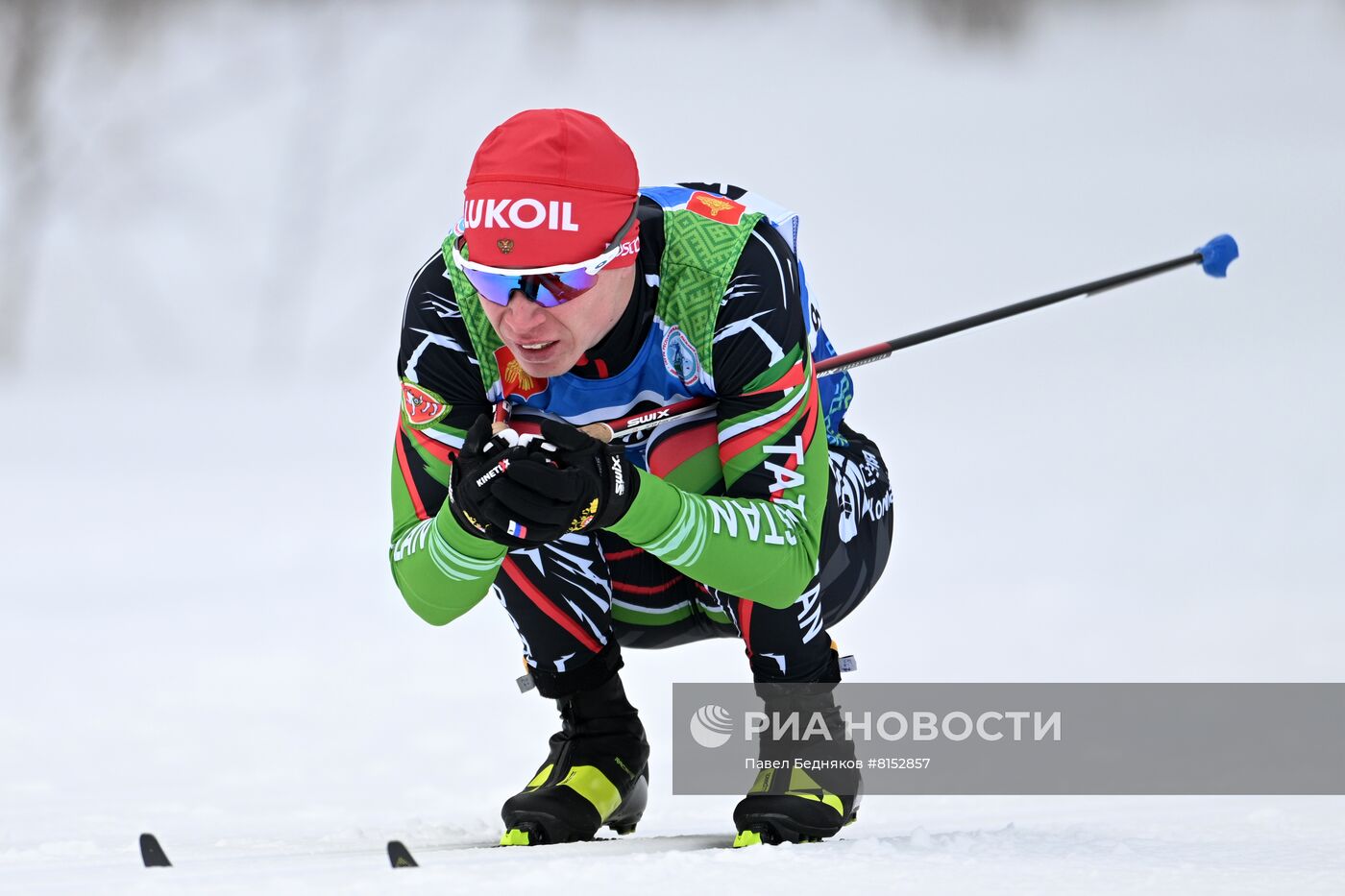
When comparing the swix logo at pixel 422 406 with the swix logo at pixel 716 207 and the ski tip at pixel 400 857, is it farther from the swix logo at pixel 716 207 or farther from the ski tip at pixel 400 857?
the ski tip at pixel 400 857

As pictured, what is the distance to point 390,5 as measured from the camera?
8.20m

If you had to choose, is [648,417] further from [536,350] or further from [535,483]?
[535,483]

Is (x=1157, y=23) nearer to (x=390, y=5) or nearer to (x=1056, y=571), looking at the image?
(x=390, y=5)

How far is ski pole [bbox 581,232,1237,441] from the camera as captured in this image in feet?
5.79

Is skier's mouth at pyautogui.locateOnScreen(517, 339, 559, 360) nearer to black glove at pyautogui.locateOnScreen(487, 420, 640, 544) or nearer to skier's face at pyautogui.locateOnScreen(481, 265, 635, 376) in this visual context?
skier's face at pyautogui.locateOnScreen(481, 265, 635, 376)

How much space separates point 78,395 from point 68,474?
128cm

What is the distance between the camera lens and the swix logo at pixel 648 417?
176 centimetres

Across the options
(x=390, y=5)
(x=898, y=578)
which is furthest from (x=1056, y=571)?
(x=390, y=5)

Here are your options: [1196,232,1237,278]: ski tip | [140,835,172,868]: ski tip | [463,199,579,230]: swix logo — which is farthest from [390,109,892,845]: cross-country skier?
[1196,232,1237,278]: ski tip

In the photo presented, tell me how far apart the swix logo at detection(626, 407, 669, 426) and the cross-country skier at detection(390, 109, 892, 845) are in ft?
0.10

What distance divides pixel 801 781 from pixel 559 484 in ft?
1.89

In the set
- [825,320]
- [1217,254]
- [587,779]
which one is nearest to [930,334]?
[1217,254]

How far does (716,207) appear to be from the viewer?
1.81 meters

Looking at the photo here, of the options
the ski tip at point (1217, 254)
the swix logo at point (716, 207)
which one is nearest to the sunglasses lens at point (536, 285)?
the swix logo at point (716, 207)
